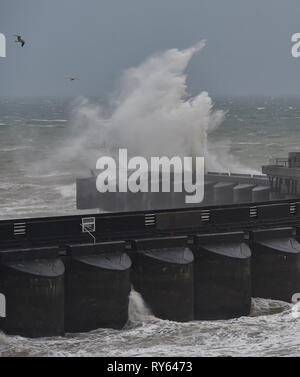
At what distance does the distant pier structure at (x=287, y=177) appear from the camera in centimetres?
3259

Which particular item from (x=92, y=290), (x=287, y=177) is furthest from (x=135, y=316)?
(x=287, y=177)

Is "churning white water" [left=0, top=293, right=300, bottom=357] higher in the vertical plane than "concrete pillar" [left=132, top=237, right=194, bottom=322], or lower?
lower

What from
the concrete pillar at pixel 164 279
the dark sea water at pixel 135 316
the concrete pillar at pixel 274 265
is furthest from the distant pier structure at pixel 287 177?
the concrete pillar at pixel 164 279

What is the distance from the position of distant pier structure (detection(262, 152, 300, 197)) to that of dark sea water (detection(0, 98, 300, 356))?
7.91 m

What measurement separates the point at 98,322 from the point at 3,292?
92.8 inches

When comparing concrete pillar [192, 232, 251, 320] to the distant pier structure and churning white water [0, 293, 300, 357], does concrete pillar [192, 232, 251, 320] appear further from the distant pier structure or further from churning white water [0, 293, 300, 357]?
the distant pier structure

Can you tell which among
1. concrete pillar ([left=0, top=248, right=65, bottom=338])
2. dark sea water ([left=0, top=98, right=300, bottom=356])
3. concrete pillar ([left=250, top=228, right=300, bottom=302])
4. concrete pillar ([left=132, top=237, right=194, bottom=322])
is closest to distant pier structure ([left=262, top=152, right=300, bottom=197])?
concrete pillar ([left=250, top=228, right=300, bottom=302])

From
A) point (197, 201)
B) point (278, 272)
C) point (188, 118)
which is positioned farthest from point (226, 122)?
point (278, 272)

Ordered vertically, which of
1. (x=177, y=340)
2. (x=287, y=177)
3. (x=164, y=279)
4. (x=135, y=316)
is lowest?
(x=177, y=340)

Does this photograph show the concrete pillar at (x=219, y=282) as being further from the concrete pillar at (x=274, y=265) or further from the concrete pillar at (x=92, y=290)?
the concrete pillar at (x=92, y=290)

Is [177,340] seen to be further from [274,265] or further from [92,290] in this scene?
[274,265]

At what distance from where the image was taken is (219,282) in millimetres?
24422

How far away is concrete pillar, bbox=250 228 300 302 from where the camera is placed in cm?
2534

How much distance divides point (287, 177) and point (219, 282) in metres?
9.60
